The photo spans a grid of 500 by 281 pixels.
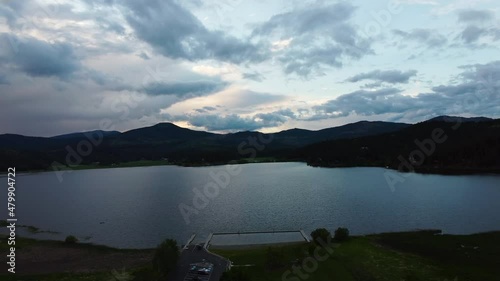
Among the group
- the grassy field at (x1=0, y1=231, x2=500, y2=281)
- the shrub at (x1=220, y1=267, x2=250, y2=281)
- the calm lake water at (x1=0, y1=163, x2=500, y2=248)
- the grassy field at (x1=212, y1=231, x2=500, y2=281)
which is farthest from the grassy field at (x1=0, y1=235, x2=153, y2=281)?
the grassy field at (x1=212, y1=231, x2=500, y2=281)

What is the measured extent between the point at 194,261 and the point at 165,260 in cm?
651

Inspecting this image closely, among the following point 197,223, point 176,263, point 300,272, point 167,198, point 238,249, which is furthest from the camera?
point 167,198

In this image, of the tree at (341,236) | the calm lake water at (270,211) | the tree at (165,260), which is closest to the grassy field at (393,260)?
the tree at (341,236)

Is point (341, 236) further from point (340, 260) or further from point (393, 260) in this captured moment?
point (393, 260)

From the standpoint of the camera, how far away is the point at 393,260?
48281 millimetres

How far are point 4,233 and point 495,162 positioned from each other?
189211mm

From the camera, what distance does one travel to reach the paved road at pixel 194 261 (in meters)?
44.0

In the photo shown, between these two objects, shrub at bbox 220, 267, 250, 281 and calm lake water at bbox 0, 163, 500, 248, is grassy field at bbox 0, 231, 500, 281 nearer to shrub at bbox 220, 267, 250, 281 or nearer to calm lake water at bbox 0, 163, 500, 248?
shrub at bbox 220, 267, 250, 281

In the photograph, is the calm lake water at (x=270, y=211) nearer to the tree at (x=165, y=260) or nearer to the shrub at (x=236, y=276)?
the tree at (x=165, y=260)

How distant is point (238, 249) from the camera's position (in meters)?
57.8

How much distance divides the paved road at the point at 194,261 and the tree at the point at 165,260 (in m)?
1.00

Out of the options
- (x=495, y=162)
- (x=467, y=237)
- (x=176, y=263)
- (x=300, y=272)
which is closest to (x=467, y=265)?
(x=467, y=237)

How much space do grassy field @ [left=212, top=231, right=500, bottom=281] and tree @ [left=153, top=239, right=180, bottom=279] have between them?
8472 millimetres

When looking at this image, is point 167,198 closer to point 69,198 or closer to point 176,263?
point 69,198
